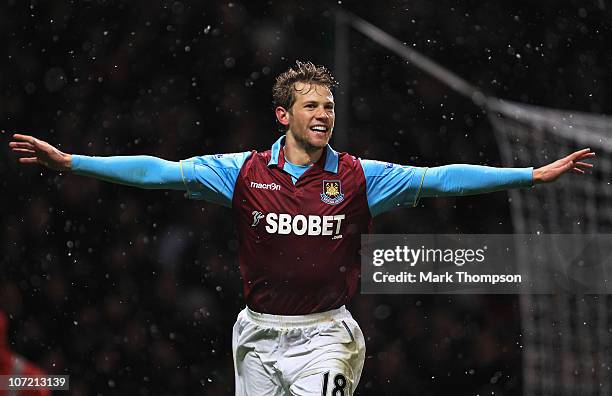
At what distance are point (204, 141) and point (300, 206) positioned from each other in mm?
2554

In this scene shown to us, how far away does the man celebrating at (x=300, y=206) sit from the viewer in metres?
4.12

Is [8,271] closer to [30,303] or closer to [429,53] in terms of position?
[30,303]

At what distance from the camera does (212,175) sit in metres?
4.31

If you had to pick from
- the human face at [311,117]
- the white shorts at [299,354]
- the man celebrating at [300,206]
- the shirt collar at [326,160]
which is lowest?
the white shorts at [299,354]

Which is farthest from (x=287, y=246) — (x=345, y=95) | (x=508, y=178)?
(x=345, y=95)

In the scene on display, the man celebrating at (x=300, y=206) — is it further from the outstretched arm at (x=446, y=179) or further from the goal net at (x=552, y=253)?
the goal net at (x=552, y=253)

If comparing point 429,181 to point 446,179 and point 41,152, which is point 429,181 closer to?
point 446,179

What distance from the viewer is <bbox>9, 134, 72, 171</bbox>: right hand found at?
404cm

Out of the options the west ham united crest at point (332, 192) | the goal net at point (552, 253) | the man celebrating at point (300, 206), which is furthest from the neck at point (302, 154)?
the goal net at point (552, 253)

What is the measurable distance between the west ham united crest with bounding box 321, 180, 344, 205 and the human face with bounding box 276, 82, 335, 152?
15cm

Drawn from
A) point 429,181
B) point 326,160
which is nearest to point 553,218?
point 429,181

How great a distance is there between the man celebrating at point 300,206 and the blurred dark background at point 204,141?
6.98 ft

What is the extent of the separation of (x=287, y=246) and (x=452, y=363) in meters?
2.63

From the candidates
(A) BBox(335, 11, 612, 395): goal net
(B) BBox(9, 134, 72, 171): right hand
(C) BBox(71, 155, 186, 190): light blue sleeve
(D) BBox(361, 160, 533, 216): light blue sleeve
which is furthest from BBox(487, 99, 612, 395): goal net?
(B) BBox(9, 134, 72, 171): right hand
